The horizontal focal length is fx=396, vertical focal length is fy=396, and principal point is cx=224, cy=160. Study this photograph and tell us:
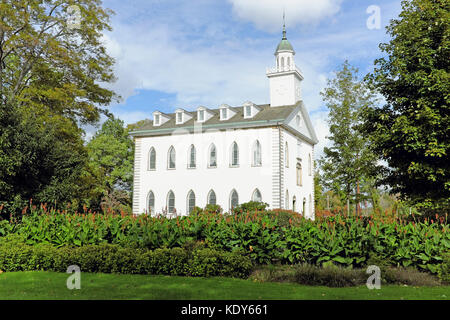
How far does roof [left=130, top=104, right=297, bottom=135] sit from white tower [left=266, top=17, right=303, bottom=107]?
1258mm

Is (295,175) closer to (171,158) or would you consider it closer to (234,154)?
(234,154)

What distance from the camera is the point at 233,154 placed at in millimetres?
34156

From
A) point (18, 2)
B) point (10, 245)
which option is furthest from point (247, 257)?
point (18, 2)

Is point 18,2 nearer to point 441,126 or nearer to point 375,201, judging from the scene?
point 441,126

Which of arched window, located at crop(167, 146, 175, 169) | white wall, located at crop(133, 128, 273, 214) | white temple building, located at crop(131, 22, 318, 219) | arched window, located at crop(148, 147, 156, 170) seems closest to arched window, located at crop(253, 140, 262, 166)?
white temple building, located at crop(131, 22, 318, 219)

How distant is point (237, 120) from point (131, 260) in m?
25.5

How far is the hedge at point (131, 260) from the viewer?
32.9 feet

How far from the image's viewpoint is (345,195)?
2956 centimetres

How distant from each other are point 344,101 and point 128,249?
23720mm

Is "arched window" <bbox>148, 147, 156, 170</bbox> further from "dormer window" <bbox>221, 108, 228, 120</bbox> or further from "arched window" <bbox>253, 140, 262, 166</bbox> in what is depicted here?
"arched window" <bbox>253, 140, 262, 166</bbox>

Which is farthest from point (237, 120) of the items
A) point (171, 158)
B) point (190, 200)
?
point (190, 200)
